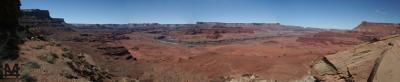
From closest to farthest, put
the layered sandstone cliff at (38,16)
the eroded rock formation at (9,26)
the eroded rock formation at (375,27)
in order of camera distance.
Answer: the eroded rock formation at (9,26) → the layered sandstone cliff at (38,16) → the eroded rock formation at (375,27)

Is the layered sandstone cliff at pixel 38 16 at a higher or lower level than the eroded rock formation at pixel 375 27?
higher

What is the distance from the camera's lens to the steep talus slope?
6.82m

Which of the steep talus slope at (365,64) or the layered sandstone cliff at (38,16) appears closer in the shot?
the steep talus slope at (365,64)

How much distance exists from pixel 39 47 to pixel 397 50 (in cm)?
1700

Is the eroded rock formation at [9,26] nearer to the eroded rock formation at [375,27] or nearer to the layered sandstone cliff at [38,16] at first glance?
the layered sandstone cliff at [38,16]

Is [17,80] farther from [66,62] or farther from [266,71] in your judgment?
[266,71]

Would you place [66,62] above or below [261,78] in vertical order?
above

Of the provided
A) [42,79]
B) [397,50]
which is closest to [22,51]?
[42,79]

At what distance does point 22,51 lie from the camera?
53.5ft

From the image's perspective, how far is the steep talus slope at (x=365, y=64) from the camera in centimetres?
682

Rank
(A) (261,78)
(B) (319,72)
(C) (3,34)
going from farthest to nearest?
(A) (261,78)
(C) (3,34)
(B) (319,72)

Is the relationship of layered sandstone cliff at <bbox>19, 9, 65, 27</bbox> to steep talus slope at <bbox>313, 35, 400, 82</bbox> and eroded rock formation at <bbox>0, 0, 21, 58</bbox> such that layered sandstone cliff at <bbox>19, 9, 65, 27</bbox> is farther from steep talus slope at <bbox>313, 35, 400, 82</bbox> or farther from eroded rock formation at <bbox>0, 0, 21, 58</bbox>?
steep talus slope at <bbox>313, 35, 400, 82</bbox>

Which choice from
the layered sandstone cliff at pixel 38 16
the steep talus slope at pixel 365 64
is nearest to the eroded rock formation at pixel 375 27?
the layered sandstone cliff at pixel 38 16

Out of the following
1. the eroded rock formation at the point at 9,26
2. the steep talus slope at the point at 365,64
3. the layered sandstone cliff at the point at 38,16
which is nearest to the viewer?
the steep talus slope at the point at 365,64
